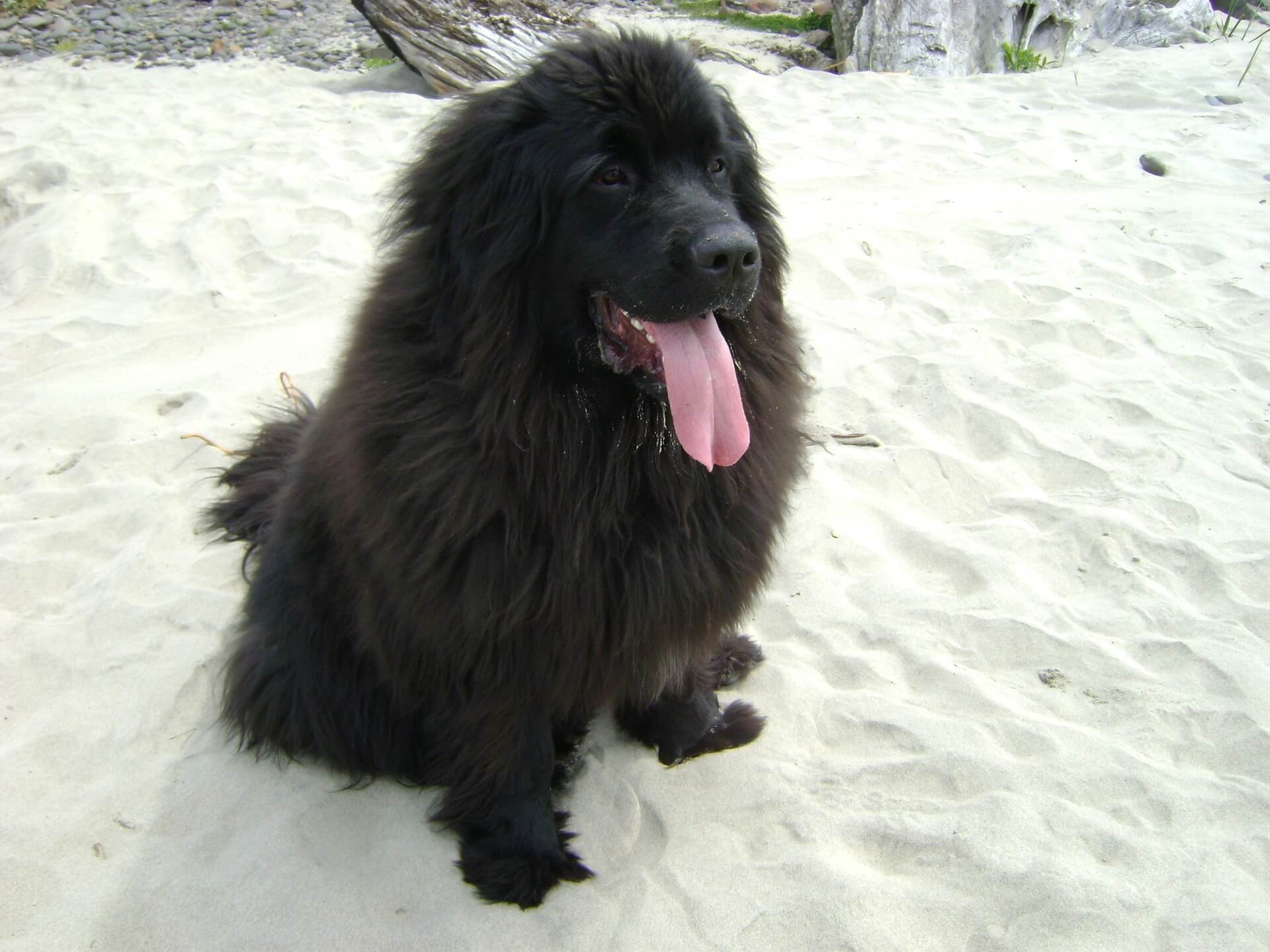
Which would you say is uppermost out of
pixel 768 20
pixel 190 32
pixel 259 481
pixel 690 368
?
pixel 690 368

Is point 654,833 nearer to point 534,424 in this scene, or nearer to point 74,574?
point 534,424

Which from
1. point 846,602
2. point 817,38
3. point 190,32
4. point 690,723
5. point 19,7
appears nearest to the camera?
point 690,723

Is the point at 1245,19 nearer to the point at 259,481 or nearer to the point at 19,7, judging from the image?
the point at 259,481

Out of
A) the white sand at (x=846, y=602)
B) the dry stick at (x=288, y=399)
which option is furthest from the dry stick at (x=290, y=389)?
the white sand at (x=846, y=602)

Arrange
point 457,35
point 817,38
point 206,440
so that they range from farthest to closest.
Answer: point 817,38 → point 457,35 → point 206,440

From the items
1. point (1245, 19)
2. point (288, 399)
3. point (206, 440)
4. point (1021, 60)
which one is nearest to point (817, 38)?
point (1021, 60)

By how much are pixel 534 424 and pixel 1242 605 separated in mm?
2211

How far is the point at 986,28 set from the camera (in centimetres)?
805

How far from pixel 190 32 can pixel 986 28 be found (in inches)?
308

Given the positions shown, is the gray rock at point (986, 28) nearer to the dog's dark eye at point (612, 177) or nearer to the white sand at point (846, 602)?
the white sand at point (846, 602)

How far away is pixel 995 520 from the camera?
310 cm

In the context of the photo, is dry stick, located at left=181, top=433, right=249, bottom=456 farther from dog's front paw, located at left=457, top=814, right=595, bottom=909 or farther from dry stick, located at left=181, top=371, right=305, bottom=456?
dog's front paw, located at left=457, top=814, right=595, bottom=909

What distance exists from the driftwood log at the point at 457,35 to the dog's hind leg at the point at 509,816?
5863 millimetres

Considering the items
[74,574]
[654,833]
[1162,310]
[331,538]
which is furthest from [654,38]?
[1162,310]
